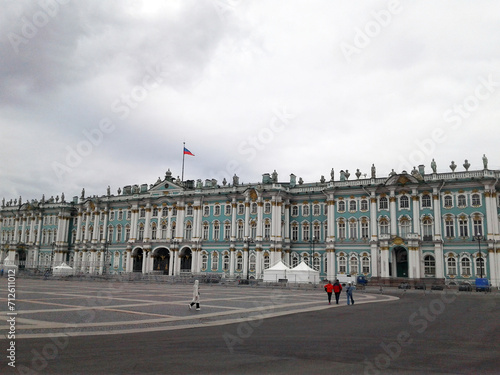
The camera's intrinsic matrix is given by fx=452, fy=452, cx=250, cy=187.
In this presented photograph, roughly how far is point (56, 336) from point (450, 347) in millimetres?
11995

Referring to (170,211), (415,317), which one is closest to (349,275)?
(170,211)

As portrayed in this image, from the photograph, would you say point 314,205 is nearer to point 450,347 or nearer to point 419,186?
point 419,186

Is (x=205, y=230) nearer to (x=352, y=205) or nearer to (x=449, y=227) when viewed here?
(x=352, y=205)

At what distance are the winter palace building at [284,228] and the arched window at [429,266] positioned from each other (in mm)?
174

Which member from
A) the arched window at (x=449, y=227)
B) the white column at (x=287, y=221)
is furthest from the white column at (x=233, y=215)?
the arched window at (x=449, y=227)

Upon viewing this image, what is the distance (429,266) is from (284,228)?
72.8 feet

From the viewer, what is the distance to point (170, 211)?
8050 cm

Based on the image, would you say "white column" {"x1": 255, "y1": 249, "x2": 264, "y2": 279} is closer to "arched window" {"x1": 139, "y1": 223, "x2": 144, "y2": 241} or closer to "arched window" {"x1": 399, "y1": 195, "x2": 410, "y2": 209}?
"arched window" {"x1": 399, "y1": 195, "x2": 410, "y2": 209}

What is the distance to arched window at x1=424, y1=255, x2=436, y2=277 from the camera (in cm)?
6033

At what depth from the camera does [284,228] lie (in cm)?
7206

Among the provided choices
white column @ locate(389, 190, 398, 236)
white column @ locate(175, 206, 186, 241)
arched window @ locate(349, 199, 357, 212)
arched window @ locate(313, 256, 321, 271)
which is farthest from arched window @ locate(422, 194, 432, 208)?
white column @ locate(175, 206, 186, 241)

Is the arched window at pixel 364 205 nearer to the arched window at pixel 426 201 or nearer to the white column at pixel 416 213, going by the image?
the white column at pixel 416 213

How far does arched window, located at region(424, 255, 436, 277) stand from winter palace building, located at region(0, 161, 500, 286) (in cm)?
17

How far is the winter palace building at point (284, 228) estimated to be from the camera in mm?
59719
